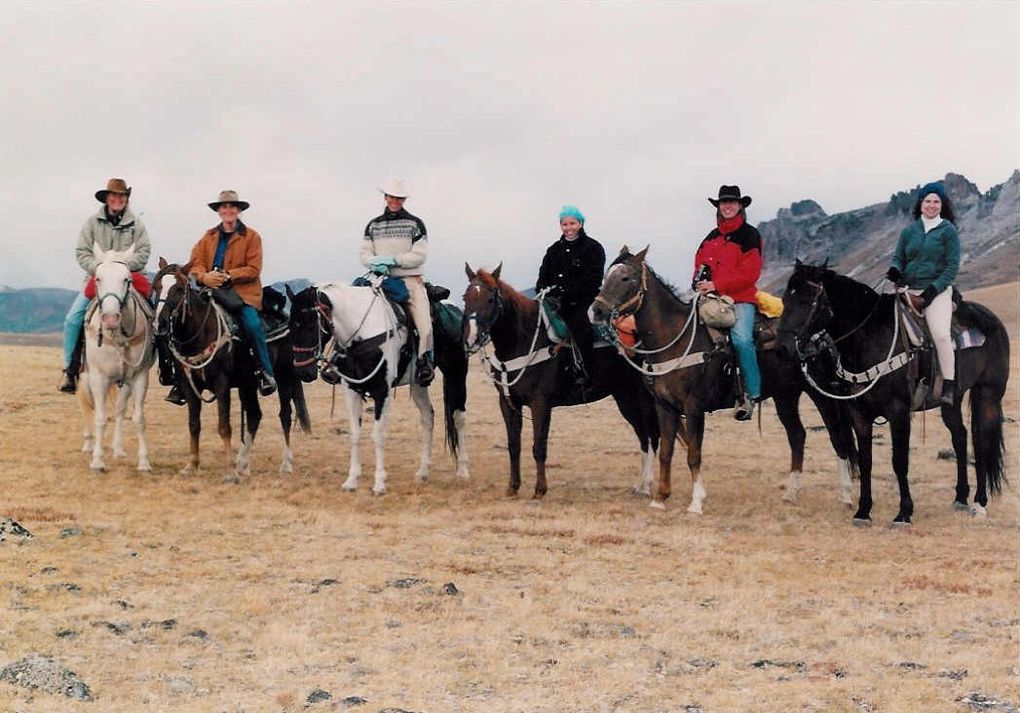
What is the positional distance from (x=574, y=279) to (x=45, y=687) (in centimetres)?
797

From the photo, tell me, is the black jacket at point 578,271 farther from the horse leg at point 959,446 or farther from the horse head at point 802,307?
the horse leg at point 959,446

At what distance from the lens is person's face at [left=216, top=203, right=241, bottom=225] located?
1222cm

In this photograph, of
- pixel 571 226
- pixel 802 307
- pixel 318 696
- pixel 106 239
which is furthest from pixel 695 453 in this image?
pixel 106 239

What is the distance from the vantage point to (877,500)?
11969 mm

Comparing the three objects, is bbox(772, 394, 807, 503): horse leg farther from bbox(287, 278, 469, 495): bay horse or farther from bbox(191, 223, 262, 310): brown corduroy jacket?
bbox(191, 223, 262, 310): brown corduroy jacket

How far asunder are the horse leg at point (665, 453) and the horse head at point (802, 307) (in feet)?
5.74

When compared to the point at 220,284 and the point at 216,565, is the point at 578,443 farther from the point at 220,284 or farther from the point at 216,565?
the point at 216,565

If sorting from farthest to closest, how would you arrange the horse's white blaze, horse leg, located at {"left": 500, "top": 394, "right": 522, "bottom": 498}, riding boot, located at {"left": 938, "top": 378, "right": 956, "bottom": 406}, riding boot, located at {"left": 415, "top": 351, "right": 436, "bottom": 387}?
the horse's white blaze, riding boot, located at {"left": 415, "top": 351, "right": 436, "bottom": 387}, horse leg, located at {"left": 500, "top": 394, "right": 522, "bottom": 498}, riding boot, located at {"left": 938, "top": 378, "right": 956, "bottom": 406}

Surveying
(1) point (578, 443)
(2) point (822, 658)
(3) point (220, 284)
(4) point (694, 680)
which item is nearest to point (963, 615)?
(2) point (822, 658)

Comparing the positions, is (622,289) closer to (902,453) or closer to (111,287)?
(902,453)

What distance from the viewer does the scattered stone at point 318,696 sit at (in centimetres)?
511

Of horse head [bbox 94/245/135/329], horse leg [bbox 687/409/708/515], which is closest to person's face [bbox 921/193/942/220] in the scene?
horse leg [bbox 687/409/708/515]

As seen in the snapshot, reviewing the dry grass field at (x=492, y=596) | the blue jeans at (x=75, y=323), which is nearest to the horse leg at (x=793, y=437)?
the dry grass field at (x=492, y=596)

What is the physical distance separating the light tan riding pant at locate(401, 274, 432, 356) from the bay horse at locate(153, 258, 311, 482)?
2.34 metres
